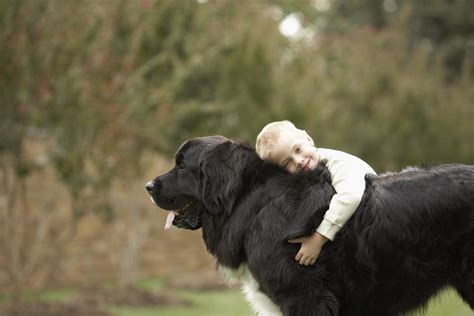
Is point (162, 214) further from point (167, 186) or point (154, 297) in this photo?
point (167, 186)

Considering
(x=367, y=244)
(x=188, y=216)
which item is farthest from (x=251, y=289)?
(x=367, y=244)

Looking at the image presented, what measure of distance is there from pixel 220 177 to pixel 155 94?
6.03 metres

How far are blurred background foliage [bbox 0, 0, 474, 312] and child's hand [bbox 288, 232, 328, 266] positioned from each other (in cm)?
100

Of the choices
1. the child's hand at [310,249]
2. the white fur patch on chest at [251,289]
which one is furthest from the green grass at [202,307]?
the child's hand at [310,249]

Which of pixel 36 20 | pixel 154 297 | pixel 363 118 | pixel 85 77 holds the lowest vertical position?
pixel 154 297

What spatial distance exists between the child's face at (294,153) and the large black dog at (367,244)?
0.27 feet

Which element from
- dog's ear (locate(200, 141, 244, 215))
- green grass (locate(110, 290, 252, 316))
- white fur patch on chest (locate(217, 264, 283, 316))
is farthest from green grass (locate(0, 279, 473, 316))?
dog's ear (locate(200, 141, 244, 215))

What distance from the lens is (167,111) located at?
10.2 m

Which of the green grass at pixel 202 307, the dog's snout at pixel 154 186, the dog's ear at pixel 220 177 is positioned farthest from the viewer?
the green grass at pixel 202 307

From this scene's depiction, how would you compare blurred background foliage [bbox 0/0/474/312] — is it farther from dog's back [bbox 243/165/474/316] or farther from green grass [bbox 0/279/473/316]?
green grass [bbox 0/279/473/316]

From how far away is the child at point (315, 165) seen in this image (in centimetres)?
382

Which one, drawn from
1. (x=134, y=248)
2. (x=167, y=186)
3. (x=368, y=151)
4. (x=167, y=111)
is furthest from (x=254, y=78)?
(x=167, y=186)

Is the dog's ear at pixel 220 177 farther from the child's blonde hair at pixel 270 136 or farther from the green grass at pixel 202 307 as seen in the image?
the green grass at pixel 202 307

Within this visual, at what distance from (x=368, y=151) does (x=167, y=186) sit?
13977 millimetres
